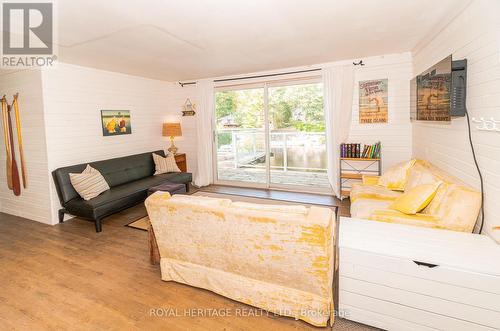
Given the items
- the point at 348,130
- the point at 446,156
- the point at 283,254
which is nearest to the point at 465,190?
the point at 446,156

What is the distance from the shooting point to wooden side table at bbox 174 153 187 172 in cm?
587

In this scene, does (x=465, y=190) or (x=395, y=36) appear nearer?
(x=465, y=190)

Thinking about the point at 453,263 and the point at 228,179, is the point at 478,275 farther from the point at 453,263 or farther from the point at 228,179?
the point at 228,179

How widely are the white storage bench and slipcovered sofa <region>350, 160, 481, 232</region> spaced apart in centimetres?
23

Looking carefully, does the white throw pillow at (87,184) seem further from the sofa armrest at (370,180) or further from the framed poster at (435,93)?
the framed poster at (435,93)

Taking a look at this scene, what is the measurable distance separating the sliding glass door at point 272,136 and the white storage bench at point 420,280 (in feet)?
10.9

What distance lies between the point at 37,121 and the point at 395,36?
5054 mm

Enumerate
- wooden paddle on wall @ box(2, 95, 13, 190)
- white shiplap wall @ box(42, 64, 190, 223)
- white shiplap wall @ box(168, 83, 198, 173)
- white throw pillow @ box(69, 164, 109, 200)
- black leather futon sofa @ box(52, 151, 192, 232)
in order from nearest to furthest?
black leather futon sofa @ box(52, 151, 192, 232)
white throw pillow @ box(69, 164, 109, 200)
white shiplap wall @ box(42, 64, 190, 223)
wooden paddle on wall @ box(2, 95, 13, 190)
white shiplap wall @ box(168, 83, 198, 173)

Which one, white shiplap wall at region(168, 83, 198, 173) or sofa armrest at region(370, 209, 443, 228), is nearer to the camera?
sofa armrest at region(370, 209, 443, 228)

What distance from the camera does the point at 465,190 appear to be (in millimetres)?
2109

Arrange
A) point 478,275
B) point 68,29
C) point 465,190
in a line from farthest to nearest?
point 68,29 < point 465,190 < point 478,275

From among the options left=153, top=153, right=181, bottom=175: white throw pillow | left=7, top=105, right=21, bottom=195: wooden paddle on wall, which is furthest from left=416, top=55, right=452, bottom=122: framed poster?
left=7, top=105, right=21, bottom=195: wooden paddle on wall

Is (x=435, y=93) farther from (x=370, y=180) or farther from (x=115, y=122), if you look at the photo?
(x=115, y=122)

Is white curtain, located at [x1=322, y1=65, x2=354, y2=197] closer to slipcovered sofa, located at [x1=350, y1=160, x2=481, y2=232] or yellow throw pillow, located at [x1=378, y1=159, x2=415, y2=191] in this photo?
yellow throw pillow, located at [x1=378, y1=159, x2=415, y2=191]
